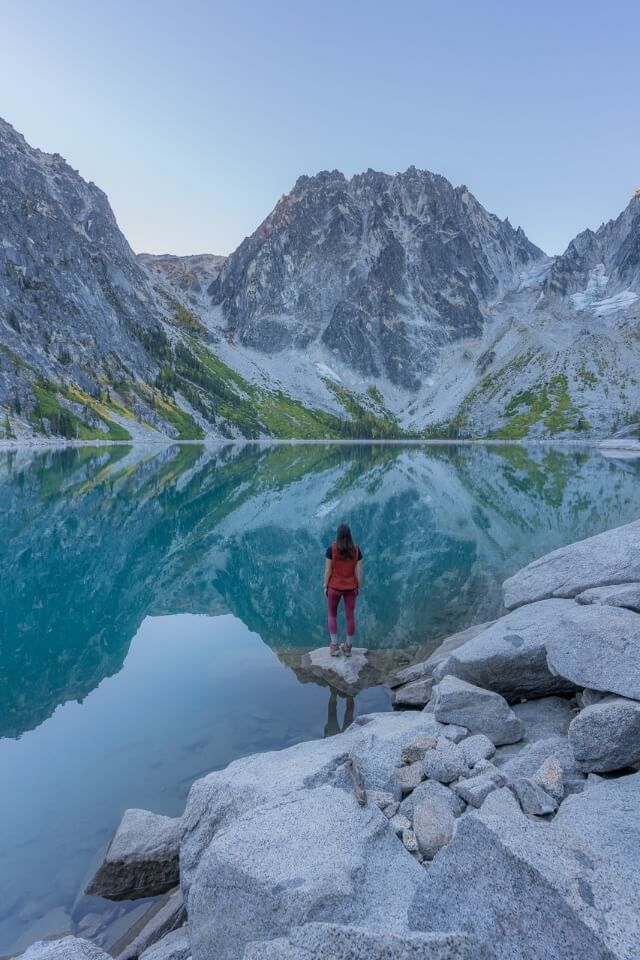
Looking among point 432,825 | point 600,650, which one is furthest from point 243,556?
point 432,825

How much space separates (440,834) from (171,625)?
1613cm

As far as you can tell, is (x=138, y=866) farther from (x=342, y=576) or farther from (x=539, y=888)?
(x=342, y=576)

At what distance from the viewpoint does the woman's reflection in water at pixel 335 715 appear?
13.0 m

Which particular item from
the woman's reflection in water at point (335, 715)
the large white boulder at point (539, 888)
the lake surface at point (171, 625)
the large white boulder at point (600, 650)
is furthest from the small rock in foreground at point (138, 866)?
the large white boulder at point (600, 650)

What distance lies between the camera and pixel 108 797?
10.5 meters

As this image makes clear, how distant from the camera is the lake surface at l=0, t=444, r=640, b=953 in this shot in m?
10.1

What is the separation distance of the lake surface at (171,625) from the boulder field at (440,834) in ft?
5.04

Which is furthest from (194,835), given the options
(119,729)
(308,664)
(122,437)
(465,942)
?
(122,437)

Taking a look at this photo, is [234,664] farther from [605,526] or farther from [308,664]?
[605,526]

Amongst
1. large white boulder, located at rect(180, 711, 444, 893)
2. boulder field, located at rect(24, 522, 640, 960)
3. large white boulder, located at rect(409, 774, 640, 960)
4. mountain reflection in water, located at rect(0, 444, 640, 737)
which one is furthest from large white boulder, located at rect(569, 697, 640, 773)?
mountain reflection in water, located at rect(0, 444, 640, 737)

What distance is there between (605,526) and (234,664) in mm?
28442

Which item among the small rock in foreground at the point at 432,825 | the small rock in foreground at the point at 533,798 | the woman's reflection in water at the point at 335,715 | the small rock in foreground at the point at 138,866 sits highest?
the small rock in foreground at the point at 533,798

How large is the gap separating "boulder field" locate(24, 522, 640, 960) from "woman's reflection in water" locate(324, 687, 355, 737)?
3.43ft

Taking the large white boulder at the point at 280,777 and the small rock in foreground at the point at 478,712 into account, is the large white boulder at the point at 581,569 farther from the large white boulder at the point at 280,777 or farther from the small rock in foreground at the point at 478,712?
the large white boulder at the point at 280,777
